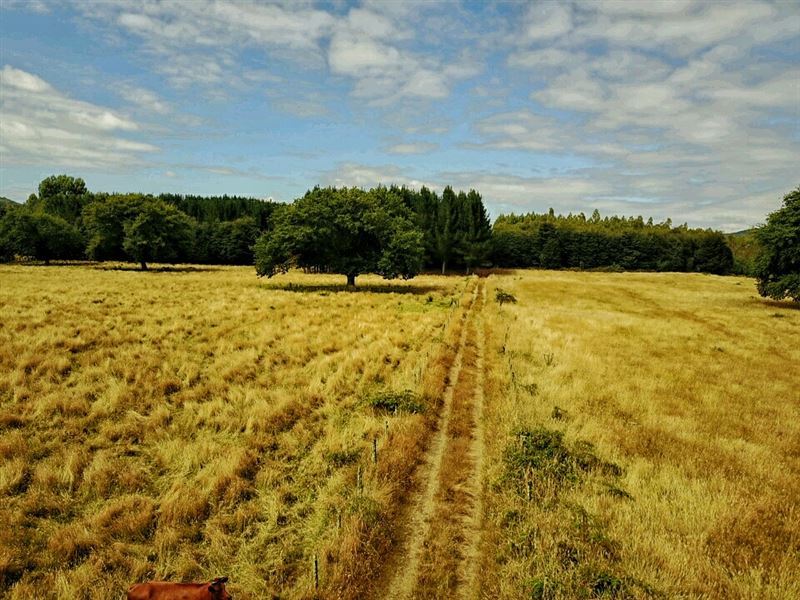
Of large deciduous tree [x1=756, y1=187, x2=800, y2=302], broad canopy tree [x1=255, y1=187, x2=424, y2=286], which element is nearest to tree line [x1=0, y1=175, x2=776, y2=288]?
broad canopy tree [x1=255, y1=187, x2=424, y2=286]

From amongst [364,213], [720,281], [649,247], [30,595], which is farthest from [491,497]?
[649,247]

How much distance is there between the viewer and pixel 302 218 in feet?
144

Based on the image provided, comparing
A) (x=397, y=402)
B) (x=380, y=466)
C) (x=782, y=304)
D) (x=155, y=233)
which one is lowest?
(x=380, y=466)

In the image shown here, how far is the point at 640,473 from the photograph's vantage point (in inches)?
356

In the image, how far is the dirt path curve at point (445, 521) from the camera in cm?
593

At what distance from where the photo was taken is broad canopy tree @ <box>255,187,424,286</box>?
43375 mm

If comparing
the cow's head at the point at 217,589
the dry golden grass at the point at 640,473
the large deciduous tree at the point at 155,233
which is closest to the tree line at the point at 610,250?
the large deciduous tree at the point at 155,233

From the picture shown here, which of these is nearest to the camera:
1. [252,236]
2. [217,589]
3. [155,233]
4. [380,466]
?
[217,589]

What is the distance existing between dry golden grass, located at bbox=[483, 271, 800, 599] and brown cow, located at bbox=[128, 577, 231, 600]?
3484 mm

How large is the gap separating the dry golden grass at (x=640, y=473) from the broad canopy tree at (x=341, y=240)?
23716 mm

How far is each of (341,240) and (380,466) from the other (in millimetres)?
37767

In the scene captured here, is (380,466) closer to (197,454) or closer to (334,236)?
(197,454)

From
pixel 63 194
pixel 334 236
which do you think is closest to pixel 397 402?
pixel 334 236

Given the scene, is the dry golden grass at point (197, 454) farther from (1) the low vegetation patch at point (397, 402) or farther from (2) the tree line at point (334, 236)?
(2) the tree line at point (334, 236)
